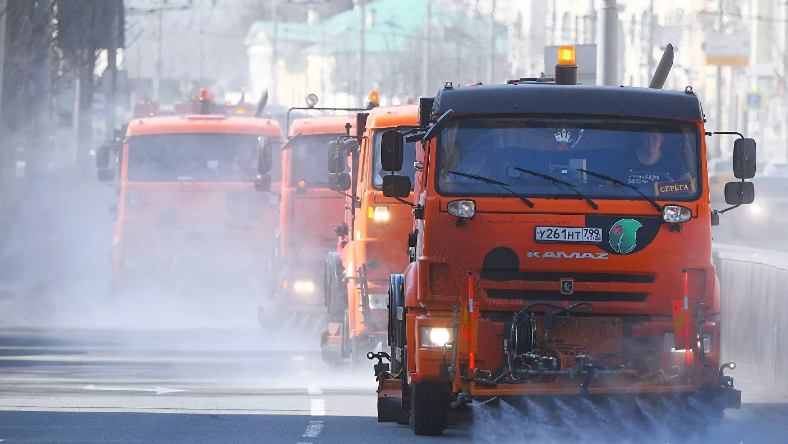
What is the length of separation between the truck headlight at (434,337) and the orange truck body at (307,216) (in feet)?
33.0

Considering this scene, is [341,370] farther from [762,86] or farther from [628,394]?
[762,86]

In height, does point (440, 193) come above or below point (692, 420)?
above

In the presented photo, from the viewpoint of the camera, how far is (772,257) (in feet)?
54.2

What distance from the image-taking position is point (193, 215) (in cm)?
2294

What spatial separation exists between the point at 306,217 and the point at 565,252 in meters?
10.5

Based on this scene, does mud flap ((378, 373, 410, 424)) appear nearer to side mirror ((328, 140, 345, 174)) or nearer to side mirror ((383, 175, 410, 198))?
side mirror ((383, 175, 410, 198))

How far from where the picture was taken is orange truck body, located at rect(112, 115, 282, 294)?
75.2 feet

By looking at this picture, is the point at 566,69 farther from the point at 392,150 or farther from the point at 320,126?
the point at 320,126

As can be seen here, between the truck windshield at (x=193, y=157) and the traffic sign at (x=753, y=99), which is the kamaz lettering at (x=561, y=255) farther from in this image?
the traffic sign at (x=753, y=99)

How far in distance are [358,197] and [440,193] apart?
592cm

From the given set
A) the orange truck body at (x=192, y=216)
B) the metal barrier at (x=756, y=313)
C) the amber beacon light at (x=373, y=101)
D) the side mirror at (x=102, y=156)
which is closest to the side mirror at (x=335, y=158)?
the amber beacon light at (x=373, y=101)

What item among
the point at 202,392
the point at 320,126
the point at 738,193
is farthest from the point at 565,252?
the point at 320,126

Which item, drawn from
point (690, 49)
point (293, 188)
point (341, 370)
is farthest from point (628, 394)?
point (690, 49)

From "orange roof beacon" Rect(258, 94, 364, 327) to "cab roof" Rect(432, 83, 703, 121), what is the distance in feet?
31.7
